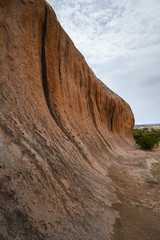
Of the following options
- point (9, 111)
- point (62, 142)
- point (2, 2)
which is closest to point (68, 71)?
point (2, 2)

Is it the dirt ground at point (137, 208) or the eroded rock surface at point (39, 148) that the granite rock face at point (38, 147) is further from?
the dirt ground at point (137, 208)

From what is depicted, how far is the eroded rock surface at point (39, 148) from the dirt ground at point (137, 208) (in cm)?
24

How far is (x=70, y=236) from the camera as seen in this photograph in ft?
8.50

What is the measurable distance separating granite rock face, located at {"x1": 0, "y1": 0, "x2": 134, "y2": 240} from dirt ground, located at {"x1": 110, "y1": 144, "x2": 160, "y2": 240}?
27 centimetres

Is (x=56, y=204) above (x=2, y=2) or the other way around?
the other way around

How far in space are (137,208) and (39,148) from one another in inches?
138

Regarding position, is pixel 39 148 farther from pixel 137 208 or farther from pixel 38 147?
pixel 137 208

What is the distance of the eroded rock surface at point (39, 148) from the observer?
2.51 m

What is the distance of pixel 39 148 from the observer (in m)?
3.69

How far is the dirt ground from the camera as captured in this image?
3.22m

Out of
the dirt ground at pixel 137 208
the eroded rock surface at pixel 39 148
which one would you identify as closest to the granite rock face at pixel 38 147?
the eroded rock surface at pixel 39 148

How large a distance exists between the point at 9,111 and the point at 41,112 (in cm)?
135

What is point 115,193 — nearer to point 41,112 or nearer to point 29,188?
point 29,188

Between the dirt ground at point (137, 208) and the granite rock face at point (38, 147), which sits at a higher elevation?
the granite rock face at point (38, 147)
